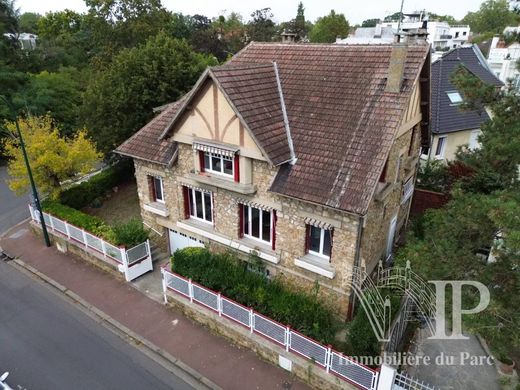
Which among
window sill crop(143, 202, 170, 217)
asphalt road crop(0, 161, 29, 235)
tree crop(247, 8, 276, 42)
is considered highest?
tree crop(247, 8, 276, 42)

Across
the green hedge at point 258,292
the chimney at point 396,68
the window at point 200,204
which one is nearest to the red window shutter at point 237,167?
the window at point 200,204

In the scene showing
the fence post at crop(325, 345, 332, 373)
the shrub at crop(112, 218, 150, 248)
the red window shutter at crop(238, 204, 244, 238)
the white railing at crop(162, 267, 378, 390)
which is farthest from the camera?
the shrub at crop(112, 218, 150, 248)

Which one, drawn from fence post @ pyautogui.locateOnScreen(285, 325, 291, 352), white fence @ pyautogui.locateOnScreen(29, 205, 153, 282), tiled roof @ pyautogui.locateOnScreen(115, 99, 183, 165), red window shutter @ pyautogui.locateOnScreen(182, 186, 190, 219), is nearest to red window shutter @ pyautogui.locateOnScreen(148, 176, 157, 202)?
tiled roof @ pyautogui.locateOnScreen(115, 99, 183, 165)

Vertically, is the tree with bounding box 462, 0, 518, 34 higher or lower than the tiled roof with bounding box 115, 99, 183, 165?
higher

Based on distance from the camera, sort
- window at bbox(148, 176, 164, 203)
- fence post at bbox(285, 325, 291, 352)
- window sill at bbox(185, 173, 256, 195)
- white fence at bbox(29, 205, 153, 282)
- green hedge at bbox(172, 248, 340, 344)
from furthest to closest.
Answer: window at bbox(148, 176, 164, 203) < white fence at bbox(29, 205, 153, 282) < window sill at bbox(185, 173, 256, 195) < green hedge at bbox(172, 248, 340, 344) < fence post at bbox(285, 325, 291, 352)

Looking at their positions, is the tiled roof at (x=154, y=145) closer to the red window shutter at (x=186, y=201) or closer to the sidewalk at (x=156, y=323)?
the red window shutter at (x=186, y=201)

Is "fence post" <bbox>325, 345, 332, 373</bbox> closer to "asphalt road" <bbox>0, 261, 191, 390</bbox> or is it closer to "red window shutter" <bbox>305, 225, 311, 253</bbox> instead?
"red window shutter" <bbox>305, 225, 311, 253</bbox>

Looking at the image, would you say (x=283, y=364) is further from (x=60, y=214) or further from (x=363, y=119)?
(x=60, y=214)
